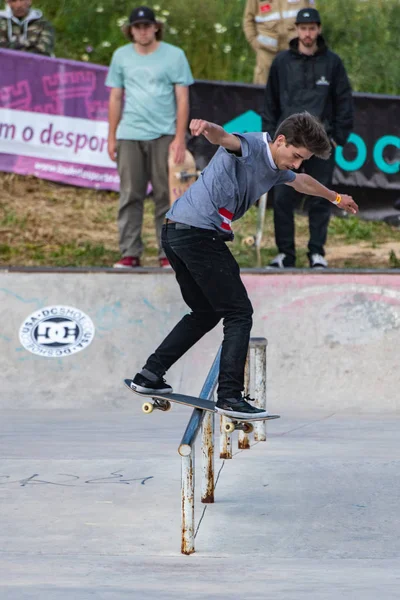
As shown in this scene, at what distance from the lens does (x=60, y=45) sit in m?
16.8

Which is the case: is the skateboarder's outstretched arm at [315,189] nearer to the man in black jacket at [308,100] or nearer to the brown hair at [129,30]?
the man in black jacket at [308,100]

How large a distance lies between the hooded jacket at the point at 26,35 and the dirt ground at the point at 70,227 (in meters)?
1.70

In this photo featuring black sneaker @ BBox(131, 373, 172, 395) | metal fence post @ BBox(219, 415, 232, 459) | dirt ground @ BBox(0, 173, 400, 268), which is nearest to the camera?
black sneaker @ BBox(131, 373, 172, 395)

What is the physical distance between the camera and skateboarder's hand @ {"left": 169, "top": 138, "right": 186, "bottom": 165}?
9.13 meters

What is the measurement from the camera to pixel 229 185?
197 inches

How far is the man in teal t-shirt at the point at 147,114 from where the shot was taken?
360 inches

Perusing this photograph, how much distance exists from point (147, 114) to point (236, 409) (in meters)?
4.81

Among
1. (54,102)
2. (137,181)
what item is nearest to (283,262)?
(137,181)

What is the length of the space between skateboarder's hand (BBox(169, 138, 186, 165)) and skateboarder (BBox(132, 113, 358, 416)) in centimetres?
399

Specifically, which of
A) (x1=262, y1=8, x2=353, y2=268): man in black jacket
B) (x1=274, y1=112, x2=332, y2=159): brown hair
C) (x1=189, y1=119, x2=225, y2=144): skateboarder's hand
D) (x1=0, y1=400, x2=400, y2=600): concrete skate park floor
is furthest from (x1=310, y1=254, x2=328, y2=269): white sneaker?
(x1=189, y1=119, x2=225, y2=144): skateboarder's hand

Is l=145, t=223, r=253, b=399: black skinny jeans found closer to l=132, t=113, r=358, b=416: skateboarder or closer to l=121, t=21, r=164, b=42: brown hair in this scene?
l=132, t=113, r=358, b=416: skateboarder

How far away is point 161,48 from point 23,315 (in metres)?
2.78

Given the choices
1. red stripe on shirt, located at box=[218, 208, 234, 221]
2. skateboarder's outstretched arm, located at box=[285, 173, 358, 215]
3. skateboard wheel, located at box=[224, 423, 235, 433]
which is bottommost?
skateboard wheel, located at box=[224, 423, 235, 433]

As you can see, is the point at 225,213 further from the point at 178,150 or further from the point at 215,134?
the point at 178,150
